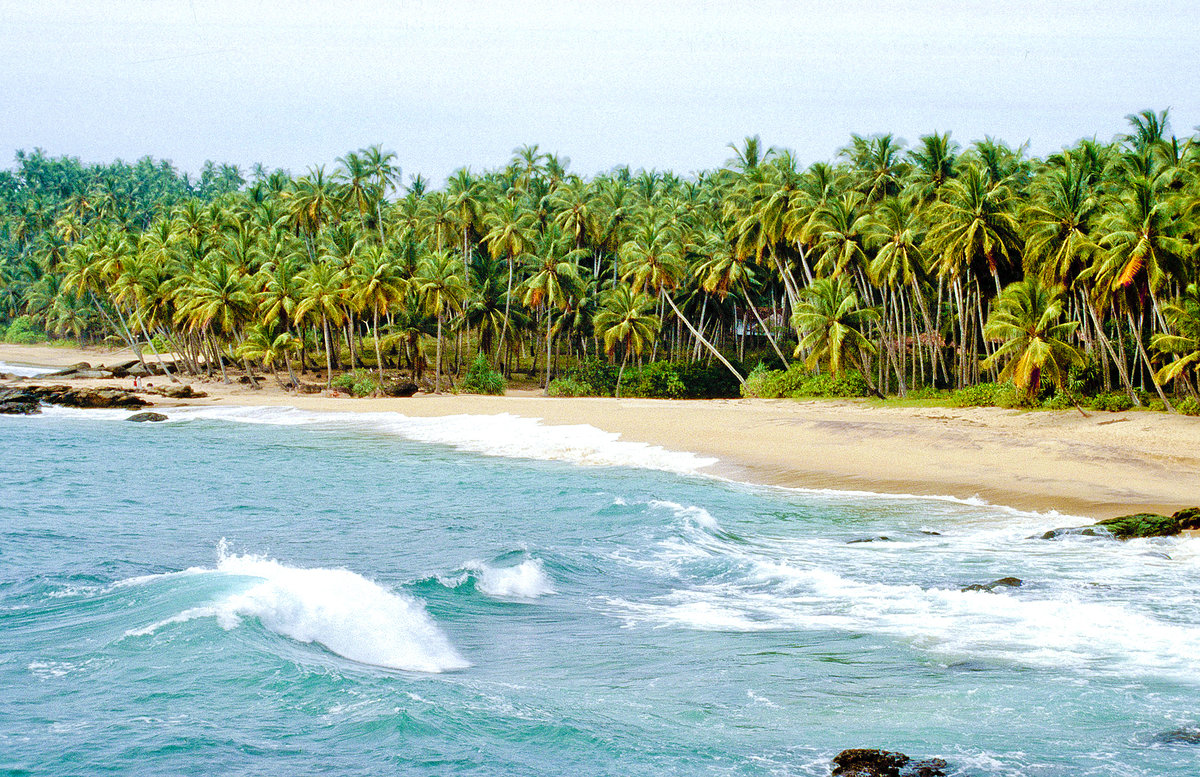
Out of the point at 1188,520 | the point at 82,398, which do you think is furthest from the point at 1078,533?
the point at 82,398

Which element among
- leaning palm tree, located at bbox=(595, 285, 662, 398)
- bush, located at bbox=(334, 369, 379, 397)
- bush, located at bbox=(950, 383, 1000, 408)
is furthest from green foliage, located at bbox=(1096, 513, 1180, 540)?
bush, located at bbox=(334, 369, 379, 397)

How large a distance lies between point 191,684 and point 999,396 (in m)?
32.4

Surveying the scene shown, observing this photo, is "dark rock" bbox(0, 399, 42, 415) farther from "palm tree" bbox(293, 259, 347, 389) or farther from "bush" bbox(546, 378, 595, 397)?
"bush" bbox(546, 378, 595, 397)

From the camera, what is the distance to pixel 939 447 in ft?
86.2

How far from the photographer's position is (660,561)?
15.7m

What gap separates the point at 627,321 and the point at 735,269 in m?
6.43

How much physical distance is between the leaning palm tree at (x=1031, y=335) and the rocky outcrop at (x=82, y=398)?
39.6m

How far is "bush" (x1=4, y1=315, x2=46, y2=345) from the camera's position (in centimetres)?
8900

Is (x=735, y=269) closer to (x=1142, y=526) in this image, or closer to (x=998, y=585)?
(x=1142, y=526)

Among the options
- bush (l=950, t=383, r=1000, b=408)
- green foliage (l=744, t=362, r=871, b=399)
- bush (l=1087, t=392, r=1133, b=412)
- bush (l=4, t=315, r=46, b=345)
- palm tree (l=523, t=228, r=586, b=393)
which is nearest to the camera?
bush (l=1087, t=392, r=1133, b=412)

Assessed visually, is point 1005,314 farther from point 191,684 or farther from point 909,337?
point 191,684

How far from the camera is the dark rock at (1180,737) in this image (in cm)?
798

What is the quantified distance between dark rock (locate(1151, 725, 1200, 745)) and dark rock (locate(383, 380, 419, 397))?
4575 cm

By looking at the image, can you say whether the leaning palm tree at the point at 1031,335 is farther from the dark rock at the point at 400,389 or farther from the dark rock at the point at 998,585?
the dark rock at the point at 400,389
